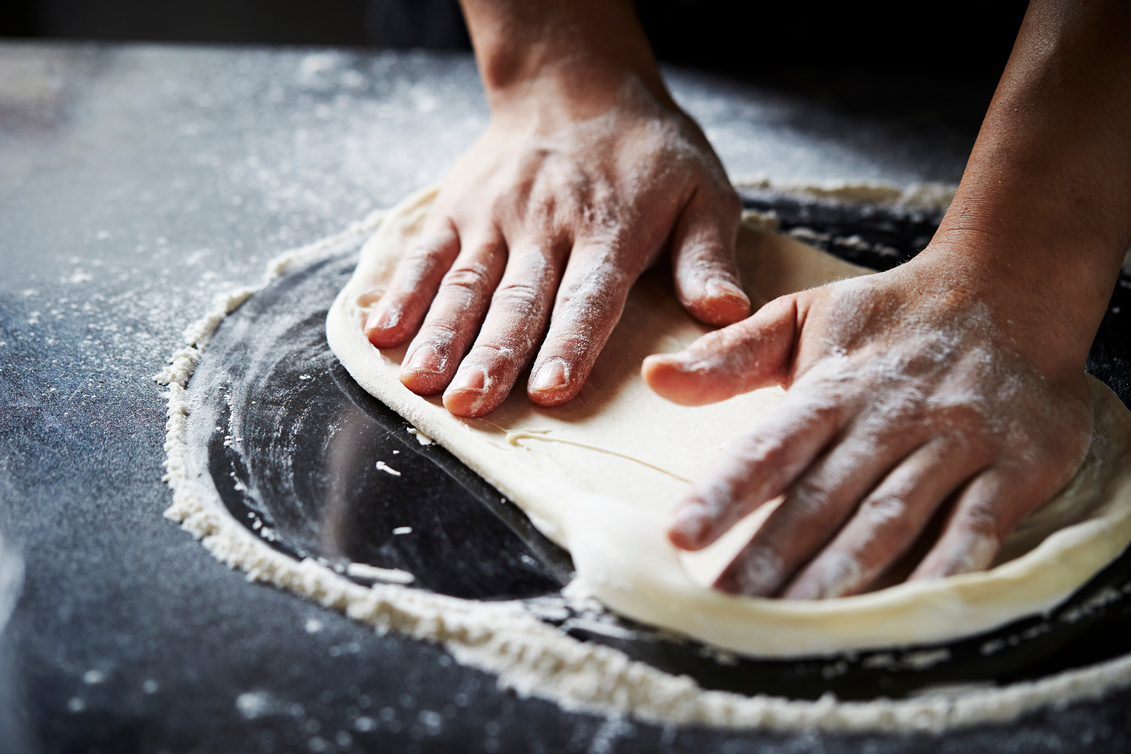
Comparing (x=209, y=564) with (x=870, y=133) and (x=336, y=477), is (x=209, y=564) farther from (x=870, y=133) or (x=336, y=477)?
(x=870, y=133)

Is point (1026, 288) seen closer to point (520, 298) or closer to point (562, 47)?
point (520, 298)

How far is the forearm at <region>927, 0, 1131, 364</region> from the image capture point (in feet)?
2.98

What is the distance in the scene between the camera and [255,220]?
145 centimetres

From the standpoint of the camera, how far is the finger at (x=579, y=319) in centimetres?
97

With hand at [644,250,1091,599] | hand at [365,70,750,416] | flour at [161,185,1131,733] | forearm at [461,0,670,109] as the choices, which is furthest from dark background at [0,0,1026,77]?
flour at [161,185,1131,733]

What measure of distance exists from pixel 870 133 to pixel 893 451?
123cm

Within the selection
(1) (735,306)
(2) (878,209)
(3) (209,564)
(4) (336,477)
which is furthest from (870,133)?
(3) (209,564)

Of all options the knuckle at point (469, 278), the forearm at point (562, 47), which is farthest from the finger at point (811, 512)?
the forearm at point (562, 47)

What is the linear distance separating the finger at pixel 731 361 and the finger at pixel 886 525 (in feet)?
0.52

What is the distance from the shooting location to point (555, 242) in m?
1.16

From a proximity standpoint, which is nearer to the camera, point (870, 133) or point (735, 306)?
point (735, 306)

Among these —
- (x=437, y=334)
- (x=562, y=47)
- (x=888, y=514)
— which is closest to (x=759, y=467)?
(x=888, y=514)

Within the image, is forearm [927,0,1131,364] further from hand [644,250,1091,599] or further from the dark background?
the dark background

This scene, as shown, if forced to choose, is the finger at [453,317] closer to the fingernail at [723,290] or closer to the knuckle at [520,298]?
the knuckle at [520,298]
